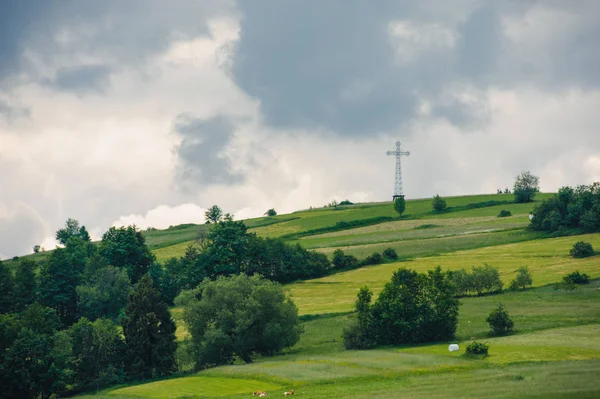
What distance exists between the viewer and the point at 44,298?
158250mm

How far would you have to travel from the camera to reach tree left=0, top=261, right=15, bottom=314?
148125 mm

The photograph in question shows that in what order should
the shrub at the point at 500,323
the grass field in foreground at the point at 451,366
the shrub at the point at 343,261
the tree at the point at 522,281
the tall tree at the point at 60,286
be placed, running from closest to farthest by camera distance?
1. the grass field in foreground at the point at 451,366
2. the shrub at the point at 500,323
3. the tree at the point at 522,281
4. the tall tree at the point at 60,286
5. the shrub at the point at 343,261

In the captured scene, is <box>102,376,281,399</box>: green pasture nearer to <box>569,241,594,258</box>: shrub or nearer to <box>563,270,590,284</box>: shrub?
<box>563,270,590,284</box>: shrub

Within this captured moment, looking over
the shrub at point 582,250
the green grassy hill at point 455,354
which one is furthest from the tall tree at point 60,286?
the shrub at point 582,250

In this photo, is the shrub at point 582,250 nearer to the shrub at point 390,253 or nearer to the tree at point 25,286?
the shrub at point 390,253

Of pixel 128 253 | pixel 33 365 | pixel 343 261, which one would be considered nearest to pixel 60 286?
pixel 128 253

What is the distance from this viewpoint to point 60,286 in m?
162

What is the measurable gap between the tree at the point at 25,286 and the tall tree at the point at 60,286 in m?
3.35

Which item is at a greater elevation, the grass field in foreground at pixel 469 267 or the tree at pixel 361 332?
the grass field in foreground at pixel 469 267

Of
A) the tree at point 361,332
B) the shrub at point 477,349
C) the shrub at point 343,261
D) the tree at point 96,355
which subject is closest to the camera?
the shrub at point 477,349

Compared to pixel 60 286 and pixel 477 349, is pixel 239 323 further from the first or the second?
pixel 60 286

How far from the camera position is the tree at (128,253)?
579 ft

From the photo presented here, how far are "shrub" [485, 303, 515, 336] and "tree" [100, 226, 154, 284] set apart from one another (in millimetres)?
92753

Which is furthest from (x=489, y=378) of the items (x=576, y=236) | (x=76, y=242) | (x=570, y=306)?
(x=76, y=242)
